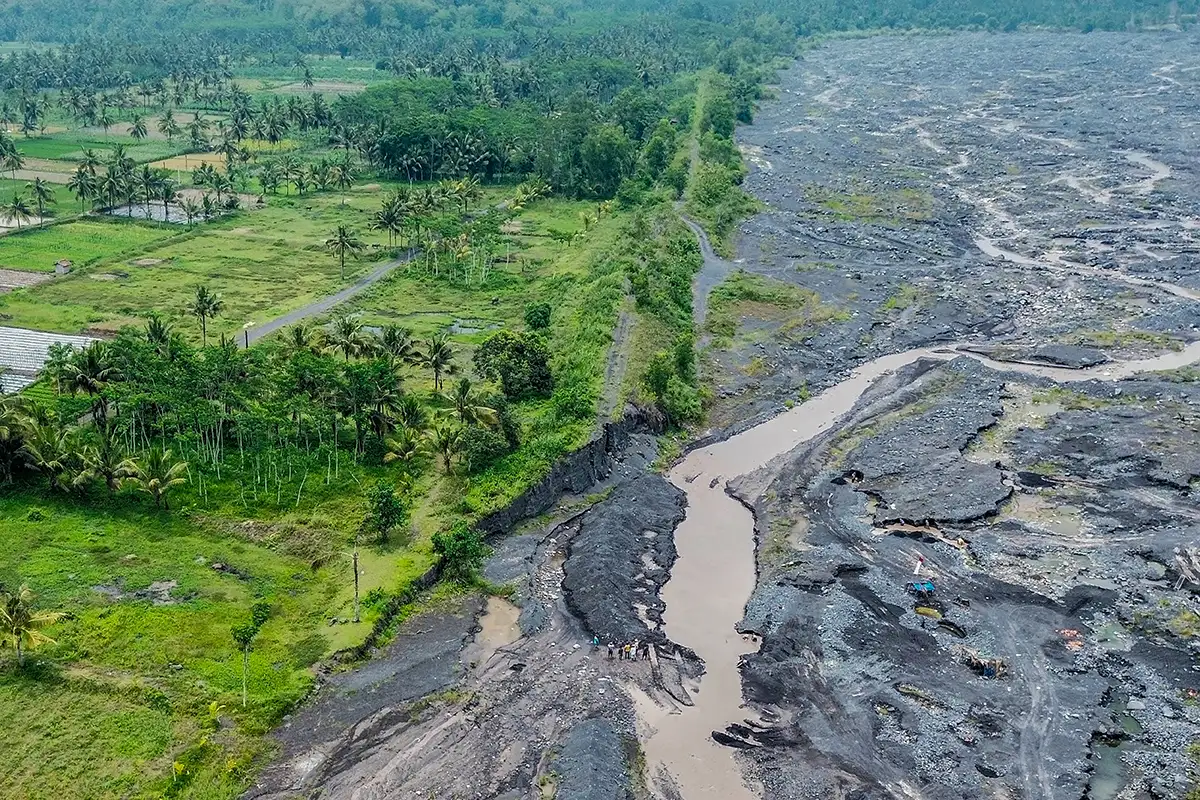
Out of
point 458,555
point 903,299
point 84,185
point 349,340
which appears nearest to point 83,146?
point 84,185

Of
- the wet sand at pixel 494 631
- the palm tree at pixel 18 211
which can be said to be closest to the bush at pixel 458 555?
the wet sand at pixel 494 631

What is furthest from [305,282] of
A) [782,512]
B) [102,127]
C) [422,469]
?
[102,127]

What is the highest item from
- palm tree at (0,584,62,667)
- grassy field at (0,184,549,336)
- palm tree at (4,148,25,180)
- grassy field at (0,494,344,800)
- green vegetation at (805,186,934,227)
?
palm tree at (4,148,25,180)

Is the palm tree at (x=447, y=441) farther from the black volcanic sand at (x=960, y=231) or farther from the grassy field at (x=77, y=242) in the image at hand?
the grassy field at (x=77, y=242)

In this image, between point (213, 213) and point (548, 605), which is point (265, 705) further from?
point (213, 213)

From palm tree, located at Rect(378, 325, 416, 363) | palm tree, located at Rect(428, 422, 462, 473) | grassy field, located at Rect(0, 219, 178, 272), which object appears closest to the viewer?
palm tree, located at Rect(428, 422, 462, 473)

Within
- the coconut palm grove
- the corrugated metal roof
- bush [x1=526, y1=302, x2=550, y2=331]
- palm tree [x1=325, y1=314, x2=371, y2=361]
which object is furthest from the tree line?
bush [x1=526, y1=302, x2=550, y2=331]

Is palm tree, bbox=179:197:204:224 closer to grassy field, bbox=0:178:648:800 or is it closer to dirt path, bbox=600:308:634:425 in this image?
grassy field, bbox=0:178:648:800
